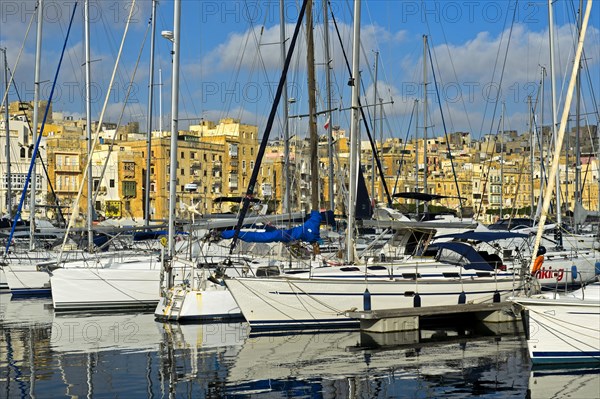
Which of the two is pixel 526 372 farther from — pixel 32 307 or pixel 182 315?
pixel 32 307

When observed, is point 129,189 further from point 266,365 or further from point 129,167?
point 266,365

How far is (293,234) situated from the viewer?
85.8 feet

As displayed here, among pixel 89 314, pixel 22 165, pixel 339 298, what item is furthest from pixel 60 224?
pixel 22 165

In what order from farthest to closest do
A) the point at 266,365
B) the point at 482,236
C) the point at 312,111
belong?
the point at 312,111
the point at 482,236
the point at 266,365

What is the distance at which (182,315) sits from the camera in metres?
24.8

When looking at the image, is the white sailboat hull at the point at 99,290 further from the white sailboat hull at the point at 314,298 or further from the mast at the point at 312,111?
the white sailboat hull at the point at 314,298

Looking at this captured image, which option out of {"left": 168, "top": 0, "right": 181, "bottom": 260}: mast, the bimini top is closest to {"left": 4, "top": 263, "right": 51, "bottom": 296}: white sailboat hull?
{"left": 168, "top": 0, "right": 181, "bottom": 260}: mast

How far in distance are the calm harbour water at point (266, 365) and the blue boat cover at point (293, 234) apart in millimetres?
2895

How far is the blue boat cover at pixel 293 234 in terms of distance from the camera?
2609 centimetres

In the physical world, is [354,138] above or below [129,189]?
above

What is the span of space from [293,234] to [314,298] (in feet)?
12.6

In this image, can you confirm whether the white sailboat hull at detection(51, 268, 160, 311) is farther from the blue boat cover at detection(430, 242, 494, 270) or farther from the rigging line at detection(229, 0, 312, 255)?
the blue boat cover at detection(430, 242, 494, 270)

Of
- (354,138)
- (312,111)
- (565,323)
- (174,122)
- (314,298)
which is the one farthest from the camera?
(312,111)

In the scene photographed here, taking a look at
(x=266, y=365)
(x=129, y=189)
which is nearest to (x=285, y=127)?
(x=266, y=365)
